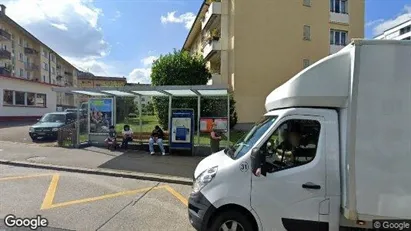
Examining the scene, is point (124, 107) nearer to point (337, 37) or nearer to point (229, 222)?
point (229, 222)

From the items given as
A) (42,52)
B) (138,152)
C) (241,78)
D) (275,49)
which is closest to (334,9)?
(275,49)

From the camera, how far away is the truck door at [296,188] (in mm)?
4176

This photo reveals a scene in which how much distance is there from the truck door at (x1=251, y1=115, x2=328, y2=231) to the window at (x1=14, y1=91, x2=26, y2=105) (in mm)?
31589

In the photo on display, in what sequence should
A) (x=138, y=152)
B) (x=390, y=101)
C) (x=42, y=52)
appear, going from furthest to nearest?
(x=42, y=52)
(x=138, y=152)
(x=390, y=101)

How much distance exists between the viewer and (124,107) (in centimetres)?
1580

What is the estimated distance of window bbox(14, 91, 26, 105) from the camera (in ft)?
100

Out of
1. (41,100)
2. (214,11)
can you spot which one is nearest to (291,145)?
(214,11)

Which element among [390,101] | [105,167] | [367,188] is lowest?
[105,167]

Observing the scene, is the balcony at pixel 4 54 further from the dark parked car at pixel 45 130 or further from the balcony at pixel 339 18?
the balcony at pixel 339 18

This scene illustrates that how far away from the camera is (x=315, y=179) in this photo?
4.16 meters

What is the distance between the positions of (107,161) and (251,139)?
7.82 m

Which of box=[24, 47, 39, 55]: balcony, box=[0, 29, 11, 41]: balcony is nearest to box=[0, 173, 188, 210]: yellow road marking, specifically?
box=[0, 29, 11, 41]: balcony

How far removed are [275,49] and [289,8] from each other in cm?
345

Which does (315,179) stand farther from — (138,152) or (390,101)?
(138,152)
